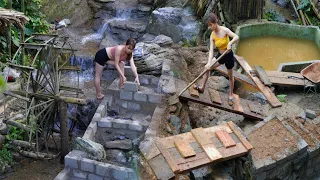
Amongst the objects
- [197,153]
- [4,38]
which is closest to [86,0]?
[4,38]

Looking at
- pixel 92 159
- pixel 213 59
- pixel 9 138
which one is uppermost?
pixel 213 59

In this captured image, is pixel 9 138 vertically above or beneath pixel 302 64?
beneath

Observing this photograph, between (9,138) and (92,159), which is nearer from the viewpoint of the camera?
(92,159)

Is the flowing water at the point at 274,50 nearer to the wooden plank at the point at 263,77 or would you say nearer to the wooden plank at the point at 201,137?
the wooden plank at the point at 263,77

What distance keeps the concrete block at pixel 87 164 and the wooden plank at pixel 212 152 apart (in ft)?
6.19

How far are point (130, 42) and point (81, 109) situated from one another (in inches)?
107

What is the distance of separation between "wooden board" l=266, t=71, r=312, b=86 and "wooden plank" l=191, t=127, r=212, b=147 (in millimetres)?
3924

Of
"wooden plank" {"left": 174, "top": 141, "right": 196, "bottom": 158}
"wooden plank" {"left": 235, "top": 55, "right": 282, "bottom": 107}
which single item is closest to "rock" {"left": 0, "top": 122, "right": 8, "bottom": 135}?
"wooden plank" {"left": 174, "top": 141, "right": 196, "bottom": 158}

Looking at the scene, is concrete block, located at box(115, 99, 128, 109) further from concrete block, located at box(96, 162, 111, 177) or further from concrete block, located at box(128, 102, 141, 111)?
concrete block, located at box(96, 162, 111, 177)

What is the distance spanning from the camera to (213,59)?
7371 mm

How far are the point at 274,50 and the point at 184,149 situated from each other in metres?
7.06

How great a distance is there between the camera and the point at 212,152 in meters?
5.30

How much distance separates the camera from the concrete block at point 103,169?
19.9 feet

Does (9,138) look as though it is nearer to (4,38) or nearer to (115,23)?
(4,38)
